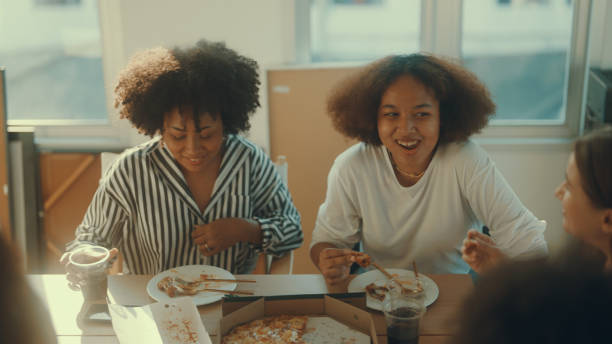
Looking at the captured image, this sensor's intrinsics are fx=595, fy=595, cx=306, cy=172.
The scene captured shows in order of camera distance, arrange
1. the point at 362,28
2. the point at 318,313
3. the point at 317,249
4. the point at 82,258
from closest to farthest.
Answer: the point at 318,313 < the point at 82,258 < the point at 317,249 < the point at 362,28

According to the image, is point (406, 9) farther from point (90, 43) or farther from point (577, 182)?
point (577, 182)

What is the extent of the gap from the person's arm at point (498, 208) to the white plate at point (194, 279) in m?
0.77

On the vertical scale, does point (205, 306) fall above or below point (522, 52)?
below

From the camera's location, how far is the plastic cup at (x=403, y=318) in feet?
4.14

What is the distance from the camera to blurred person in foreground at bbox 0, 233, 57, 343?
532 mm

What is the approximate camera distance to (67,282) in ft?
5.28

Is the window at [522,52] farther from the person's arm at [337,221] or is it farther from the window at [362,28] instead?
the person's arm at [337,221]

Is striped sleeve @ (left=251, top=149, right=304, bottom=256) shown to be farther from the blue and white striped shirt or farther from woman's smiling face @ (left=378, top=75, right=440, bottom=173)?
woman's smiling face @ (left=378, top=75, right=440, bottom=173)

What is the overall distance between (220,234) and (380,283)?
1.63ft

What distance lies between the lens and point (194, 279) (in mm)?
1564

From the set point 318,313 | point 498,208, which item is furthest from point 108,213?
point 498,208

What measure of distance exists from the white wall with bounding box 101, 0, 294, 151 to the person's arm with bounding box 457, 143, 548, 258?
123 cm

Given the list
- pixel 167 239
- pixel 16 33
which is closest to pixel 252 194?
pixel 167 239

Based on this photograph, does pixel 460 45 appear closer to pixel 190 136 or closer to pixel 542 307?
pixel 190 136
